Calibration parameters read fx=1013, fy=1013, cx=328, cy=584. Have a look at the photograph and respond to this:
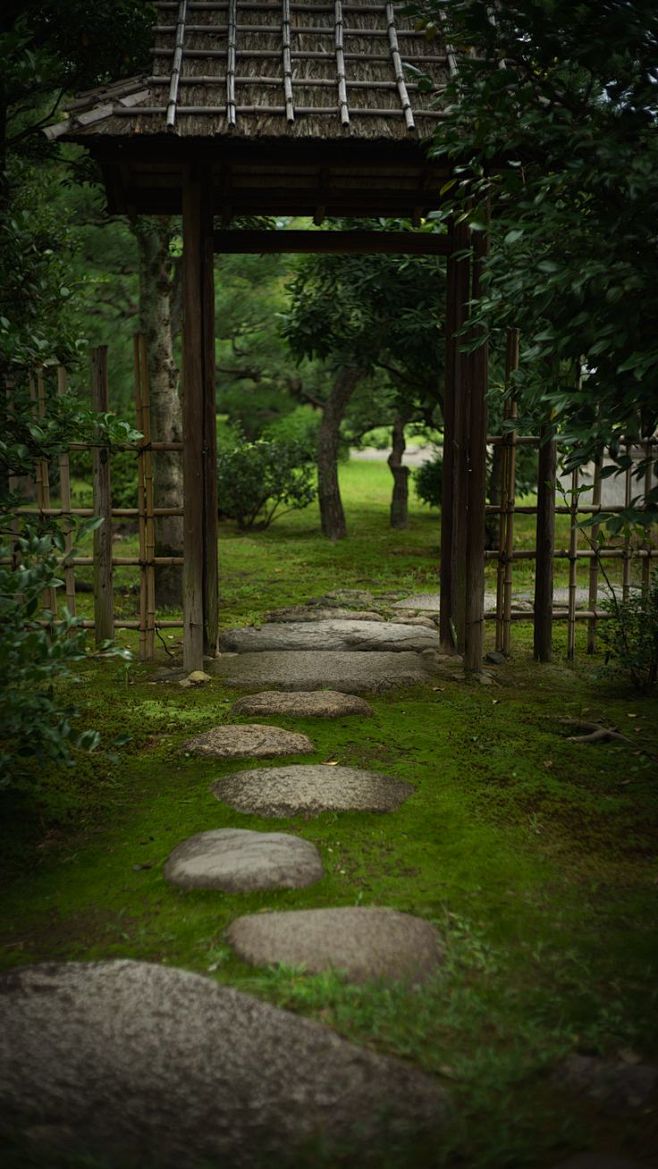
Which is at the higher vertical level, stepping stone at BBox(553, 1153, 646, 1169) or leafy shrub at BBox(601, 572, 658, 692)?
leafy shrub at BBox(601, 572, 658, 692)

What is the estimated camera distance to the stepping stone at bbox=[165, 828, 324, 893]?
11.5ft

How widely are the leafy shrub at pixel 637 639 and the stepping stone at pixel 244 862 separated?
10.3 ft

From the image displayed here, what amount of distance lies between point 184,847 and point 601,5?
3.40 metres

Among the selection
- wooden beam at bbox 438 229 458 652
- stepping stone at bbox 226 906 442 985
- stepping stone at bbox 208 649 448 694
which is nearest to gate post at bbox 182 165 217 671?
stepping stone at bbox 208 649 448 694

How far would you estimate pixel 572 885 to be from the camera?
363 cm

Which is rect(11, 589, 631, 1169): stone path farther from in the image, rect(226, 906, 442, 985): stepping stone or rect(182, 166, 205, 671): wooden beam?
rect(182, 166, 205, 671): wooden beam

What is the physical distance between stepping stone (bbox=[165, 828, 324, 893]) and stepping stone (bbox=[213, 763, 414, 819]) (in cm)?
34

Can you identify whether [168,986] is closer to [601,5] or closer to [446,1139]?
[446,1139]

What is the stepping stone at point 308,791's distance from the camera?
422 cm

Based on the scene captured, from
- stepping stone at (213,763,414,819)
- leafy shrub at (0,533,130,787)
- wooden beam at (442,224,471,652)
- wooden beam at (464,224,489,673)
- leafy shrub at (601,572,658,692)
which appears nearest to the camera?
leafy shrub at (0,533,130,787)

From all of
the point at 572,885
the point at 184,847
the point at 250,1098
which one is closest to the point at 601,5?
the point at 572,885

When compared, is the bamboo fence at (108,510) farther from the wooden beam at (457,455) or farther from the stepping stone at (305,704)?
the wooden beam at (457,455)

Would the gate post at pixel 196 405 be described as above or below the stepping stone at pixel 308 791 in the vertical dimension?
above

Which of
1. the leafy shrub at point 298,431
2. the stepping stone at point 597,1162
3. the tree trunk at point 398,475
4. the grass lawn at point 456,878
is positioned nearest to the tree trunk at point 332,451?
the leafy shrub at point 298,431
